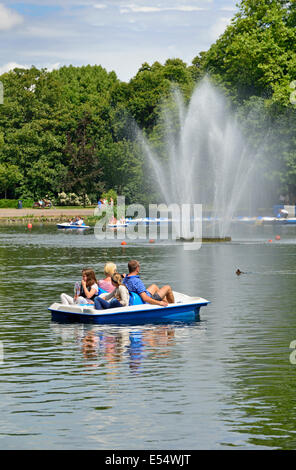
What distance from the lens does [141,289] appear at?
2192cm

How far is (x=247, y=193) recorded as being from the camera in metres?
96.2

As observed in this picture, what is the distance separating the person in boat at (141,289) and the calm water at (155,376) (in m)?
0.65

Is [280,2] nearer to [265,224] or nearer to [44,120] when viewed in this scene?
[265,224]

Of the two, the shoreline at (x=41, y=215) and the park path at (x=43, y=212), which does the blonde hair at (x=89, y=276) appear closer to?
the shoreline at (x=41, y=215)

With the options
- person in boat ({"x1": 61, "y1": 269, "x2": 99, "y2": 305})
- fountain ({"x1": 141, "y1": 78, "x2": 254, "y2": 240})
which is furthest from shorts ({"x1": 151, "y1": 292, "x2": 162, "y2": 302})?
fountain ({"x1": 141, "y1": 78, "x2": 254, "y2": 240})

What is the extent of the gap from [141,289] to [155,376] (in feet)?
20.8

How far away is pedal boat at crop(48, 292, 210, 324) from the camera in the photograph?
21.5m

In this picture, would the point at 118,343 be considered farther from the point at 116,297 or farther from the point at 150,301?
the point at 116,297

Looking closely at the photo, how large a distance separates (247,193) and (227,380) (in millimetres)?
81673

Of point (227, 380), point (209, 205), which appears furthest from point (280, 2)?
point (227, 380)

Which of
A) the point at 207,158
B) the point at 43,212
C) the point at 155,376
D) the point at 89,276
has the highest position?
the point at 207,158

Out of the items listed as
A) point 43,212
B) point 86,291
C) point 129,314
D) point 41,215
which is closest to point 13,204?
point 43,212

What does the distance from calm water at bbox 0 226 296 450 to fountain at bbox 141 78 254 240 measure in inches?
1170

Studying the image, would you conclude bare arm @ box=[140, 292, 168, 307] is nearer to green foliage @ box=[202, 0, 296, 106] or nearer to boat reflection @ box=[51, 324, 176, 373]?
boat reflection @ box=[51, 324, 176, 373]
